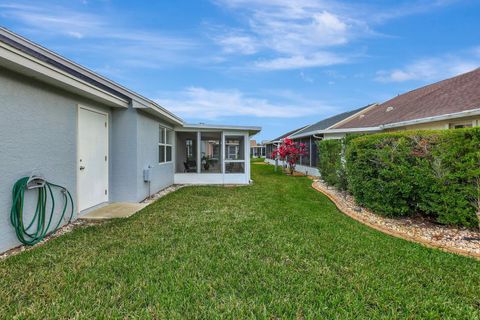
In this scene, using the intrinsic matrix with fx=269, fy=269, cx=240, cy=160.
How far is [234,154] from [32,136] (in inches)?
353

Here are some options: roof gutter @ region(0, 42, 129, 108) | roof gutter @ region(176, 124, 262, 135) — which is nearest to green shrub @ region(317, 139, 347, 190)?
roof gutter @ region(176, 124, 262, 135)

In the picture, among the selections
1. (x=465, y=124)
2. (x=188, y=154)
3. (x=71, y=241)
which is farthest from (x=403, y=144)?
(x=188, y=154)

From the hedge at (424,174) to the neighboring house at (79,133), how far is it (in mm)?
6585

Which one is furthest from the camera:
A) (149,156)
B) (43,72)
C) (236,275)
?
(149,156)

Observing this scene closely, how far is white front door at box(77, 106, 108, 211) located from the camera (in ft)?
21.3

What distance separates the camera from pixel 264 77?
63.3ft

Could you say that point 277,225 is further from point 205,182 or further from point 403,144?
point 205,182

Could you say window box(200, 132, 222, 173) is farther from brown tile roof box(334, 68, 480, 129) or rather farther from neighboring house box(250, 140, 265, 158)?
neighboring house box(250, 140, 265, 158)

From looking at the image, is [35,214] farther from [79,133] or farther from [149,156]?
[149,156]

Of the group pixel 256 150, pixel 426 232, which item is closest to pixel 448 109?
pixel 426 232

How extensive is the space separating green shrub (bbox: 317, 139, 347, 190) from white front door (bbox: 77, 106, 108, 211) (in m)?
8.07

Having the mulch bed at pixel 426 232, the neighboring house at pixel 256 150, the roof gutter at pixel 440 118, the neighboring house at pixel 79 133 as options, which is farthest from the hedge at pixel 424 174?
the neighboring house at pixel 256 150

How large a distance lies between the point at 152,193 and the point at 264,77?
13.0 metres

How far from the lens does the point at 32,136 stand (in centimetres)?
484
